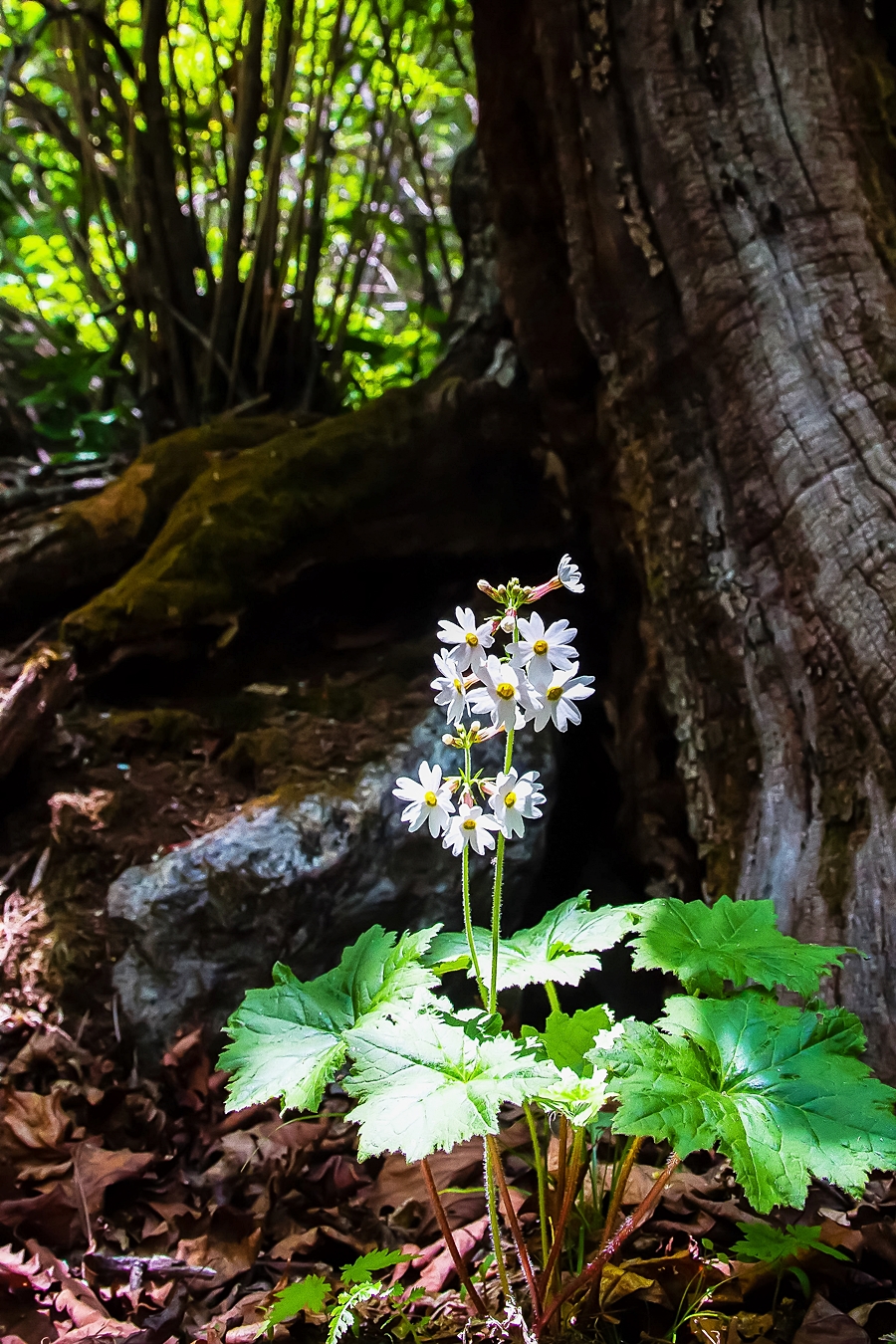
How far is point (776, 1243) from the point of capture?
1334 mm

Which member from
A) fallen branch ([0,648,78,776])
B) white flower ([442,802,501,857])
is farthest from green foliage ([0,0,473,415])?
white flower ([442,802,501,857])

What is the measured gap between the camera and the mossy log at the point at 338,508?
9.85 feet

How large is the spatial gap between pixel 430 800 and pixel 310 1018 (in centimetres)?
42

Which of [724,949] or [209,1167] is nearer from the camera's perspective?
[724,949]

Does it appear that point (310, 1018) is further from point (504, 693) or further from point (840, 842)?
point (840, 842)

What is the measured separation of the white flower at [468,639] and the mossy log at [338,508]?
6.55ft

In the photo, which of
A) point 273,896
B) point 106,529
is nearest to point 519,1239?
point 273,896

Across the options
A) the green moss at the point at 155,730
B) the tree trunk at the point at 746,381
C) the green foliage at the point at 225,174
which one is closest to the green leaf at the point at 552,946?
the tree trunk at the point at 746,381

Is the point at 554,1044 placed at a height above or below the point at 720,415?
below

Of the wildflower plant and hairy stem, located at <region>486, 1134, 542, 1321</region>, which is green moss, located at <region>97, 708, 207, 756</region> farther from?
hairy stem, located at <region>486, 1134, 542, 1321</region>

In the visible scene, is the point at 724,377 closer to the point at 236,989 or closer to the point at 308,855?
the point at 308,855

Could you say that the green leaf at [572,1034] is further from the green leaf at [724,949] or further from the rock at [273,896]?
the rock at [273,896]

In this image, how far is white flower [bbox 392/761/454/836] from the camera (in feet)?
4.02

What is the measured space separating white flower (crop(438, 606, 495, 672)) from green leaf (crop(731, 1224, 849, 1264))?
1.00 m
